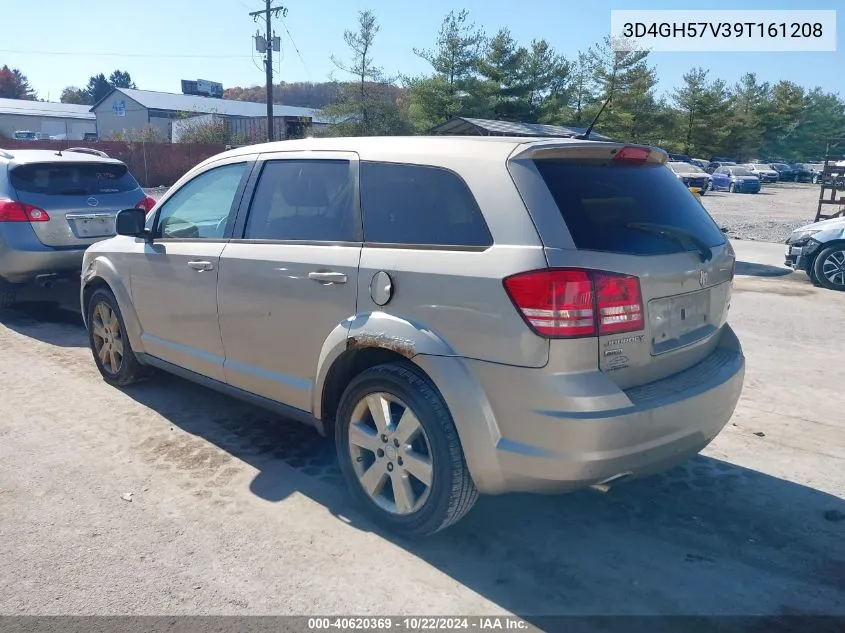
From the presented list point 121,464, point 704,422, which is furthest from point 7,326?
point 704,422

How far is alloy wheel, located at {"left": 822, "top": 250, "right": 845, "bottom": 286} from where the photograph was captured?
33.2ft

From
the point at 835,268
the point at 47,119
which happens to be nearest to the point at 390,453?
the point at 835,268

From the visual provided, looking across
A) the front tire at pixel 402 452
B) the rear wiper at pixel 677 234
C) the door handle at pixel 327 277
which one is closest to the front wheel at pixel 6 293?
the door handle at pixel 327 277

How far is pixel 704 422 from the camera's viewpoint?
319 cm

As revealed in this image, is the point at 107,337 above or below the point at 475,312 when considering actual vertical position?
below

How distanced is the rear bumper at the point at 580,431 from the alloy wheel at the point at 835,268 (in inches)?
334

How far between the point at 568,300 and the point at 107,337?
13.3 ft

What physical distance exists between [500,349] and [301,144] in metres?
1.95

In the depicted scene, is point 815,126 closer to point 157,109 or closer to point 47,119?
point 157,109

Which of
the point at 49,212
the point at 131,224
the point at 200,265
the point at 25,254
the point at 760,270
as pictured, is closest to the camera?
the point at 200,265

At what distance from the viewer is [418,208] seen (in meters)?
3.29

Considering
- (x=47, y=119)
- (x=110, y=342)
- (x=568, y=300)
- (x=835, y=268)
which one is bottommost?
(x=110, y=342)

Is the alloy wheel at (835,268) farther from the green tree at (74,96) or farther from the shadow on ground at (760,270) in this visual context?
the green tree at (74,96)

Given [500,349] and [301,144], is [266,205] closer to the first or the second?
[301,144]
